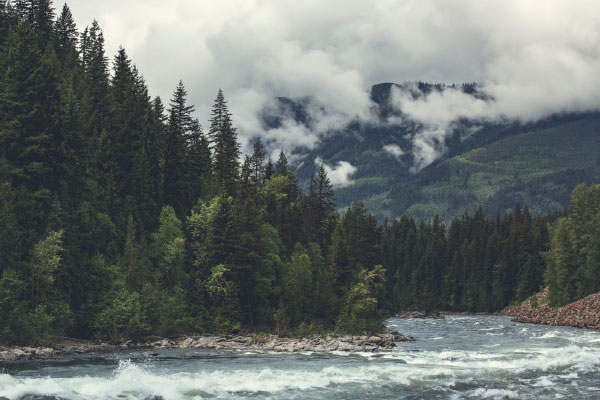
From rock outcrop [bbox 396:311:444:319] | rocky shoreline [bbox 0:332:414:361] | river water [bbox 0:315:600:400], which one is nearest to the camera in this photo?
river water [bbox 0:315:600:400]

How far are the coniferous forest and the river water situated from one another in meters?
11.1

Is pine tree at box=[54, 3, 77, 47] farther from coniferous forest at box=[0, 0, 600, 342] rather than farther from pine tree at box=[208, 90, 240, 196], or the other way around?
pine tree at box=[208, 90, 240, 196]

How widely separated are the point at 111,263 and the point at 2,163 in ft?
52.3

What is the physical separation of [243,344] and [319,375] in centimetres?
2418

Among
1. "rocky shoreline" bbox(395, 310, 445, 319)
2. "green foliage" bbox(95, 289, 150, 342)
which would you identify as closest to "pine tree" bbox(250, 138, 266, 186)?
"green foliage" bbox(95, 289, 150, 342)

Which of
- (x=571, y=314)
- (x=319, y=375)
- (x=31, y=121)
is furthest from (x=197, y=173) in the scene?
(x=571, y=314)

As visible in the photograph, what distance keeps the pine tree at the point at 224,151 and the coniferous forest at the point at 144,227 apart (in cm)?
30

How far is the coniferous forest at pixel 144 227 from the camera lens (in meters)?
64.6

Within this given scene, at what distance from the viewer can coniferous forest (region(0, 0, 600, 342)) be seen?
64.6 meters

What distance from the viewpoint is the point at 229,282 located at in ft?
252

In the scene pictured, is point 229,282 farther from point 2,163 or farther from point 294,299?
point 2,163

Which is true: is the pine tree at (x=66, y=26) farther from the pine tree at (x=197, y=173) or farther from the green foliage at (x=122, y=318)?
the green foliage at (x=122, y=318)

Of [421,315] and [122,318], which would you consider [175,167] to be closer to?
[122,318]

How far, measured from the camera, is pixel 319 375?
44.8m
